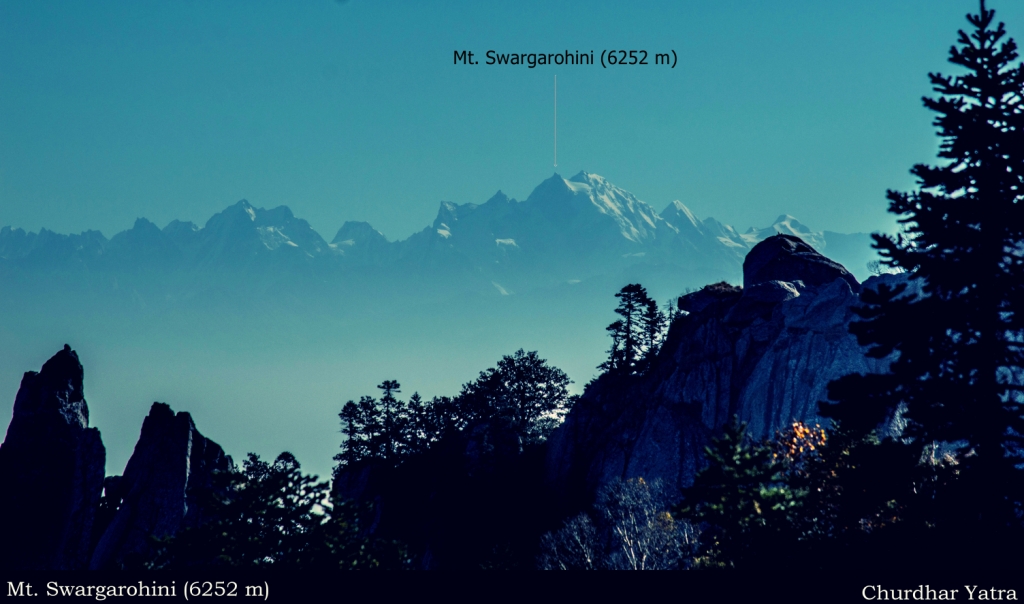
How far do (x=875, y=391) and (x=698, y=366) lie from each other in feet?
179

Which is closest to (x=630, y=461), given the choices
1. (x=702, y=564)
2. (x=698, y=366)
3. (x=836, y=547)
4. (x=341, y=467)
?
(x=698, y=366)

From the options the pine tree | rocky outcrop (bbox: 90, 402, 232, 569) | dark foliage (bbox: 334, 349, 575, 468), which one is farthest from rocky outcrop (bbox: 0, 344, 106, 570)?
the pine tree

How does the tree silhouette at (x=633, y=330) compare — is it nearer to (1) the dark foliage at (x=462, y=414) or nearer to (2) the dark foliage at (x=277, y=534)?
(1) the dark foliage at (x=462, y=414)

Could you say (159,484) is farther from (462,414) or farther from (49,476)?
(462,414)

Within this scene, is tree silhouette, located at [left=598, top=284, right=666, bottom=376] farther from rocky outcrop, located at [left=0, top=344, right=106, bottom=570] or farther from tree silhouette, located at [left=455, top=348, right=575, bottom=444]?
rocky outcrop, located at [left=0, top=344, right=106, bottom=570]

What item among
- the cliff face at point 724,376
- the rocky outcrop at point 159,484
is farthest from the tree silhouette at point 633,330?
the rocky outcrop at point 159,484

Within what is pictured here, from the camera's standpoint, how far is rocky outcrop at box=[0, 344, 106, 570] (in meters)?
65.1

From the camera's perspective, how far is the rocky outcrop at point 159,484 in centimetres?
6431

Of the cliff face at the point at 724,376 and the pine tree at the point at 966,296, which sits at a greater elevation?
the cliff face at the point at 724,376

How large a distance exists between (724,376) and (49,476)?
6173 centimetres

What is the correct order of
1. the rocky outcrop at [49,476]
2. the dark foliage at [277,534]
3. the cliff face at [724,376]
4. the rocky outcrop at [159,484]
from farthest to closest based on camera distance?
1. the cliff face at [724,376]
2. the rocky outcrop at [49,476]
3. the rocky outcrop at [159,484]
4. the dark foliage at [277,534]

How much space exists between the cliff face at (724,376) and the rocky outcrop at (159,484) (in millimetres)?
35416

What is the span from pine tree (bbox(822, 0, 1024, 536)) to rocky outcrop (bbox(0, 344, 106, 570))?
64.7 metres

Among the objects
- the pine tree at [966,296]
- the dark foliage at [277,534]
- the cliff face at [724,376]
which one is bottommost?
the dark foliage at [277,534]
